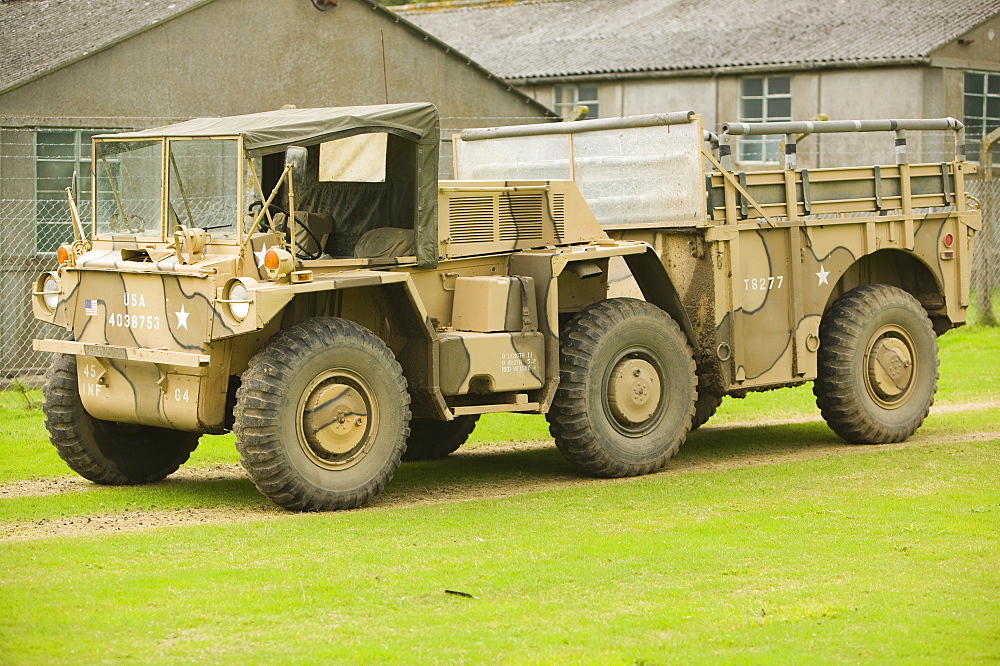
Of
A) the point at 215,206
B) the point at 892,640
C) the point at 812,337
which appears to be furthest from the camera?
the point at 812,337

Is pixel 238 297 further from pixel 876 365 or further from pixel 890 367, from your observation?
pixel 890 367

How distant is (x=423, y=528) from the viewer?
8.70 meters

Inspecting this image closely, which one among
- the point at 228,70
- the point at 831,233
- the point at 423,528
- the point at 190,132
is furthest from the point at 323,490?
the point at 228,70

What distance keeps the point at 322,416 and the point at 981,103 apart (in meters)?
22.5

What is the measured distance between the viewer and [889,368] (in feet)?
39.5

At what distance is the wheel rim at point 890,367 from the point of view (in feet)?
39.4

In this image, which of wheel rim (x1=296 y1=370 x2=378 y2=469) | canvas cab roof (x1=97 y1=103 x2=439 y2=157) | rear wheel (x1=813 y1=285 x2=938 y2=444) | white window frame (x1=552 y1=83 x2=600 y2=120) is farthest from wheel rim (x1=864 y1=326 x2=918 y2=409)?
white window frame (x1=552 y1=83 x2=600 y2=120)

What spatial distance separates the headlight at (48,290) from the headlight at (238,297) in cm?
175

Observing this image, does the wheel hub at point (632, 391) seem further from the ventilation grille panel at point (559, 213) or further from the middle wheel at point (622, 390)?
the ventilation grille panel at point (559, 213)

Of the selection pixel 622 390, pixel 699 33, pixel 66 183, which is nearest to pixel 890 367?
pixel 622 390

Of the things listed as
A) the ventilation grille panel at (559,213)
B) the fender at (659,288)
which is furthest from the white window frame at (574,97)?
the ventilation grille panel at (559,213)

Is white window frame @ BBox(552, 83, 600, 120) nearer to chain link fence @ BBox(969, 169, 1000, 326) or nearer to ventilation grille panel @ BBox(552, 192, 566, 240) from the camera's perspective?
chain link fence @ BBox(969, 169, 1000, 326)

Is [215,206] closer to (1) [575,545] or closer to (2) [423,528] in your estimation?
(2) [423,528]

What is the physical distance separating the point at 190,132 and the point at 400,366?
6.37 ft
